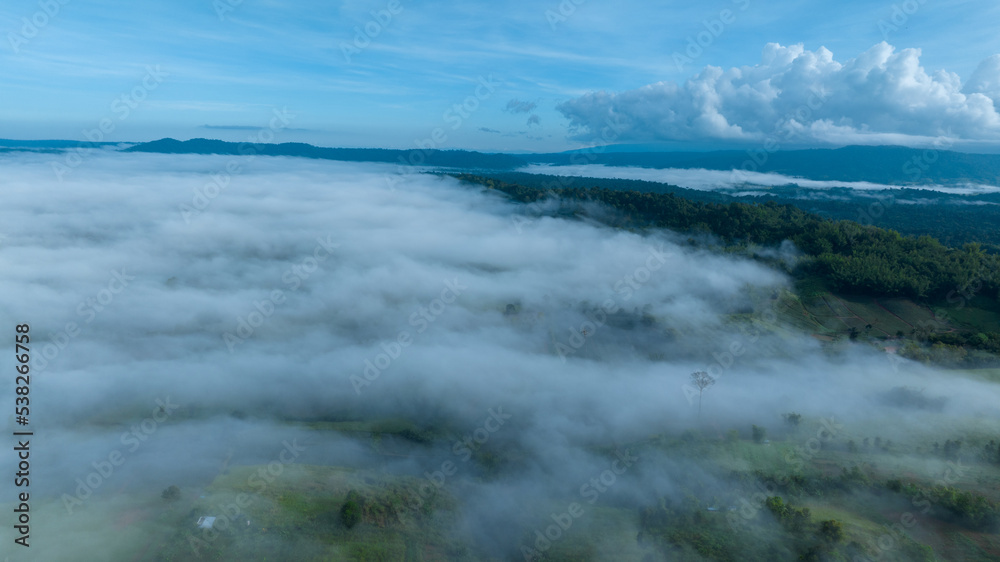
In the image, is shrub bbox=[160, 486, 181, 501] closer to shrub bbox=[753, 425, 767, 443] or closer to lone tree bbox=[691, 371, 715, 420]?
Answer: lone tree bbox=[691, 371, 715, 420]

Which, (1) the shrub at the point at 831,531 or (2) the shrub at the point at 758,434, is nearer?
(1) the shrub at the point at 831,531

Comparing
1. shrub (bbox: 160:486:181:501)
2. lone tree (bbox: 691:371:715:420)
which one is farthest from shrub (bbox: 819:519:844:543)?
shrub (bbox: 160:486:181:501)

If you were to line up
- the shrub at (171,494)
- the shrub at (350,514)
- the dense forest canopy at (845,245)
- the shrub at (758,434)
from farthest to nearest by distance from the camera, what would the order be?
the dense forest canopy at (845,245) < the shrub at (758,434) < the shrub at (171,494) < the shrub at (350,514)

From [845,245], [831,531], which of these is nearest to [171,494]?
[831,531]

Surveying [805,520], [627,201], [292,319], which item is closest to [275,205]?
[292,319]

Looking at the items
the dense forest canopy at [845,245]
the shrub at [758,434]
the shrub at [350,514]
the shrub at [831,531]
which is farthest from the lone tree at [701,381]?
the dense forest canopy at [845,245]

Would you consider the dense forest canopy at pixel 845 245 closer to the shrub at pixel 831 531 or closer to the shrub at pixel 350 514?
the shrub at pixel 831 531

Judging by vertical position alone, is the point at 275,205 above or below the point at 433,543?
above

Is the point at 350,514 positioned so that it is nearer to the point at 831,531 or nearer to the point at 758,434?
the point at 831,531

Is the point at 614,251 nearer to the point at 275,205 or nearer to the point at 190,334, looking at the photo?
the point at 190,334

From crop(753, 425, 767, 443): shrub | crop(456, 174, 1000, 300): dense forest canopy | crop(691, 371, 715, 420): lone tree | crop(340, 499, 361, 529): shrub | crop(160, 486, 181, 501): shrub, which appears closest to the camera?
crop(340, 499, 361, 529): shrub

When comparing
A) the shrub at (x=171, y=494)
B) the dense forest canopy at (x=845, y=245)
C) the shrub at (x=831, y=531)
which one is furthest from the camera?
the dense forest canopy at (x=845, y=245)
